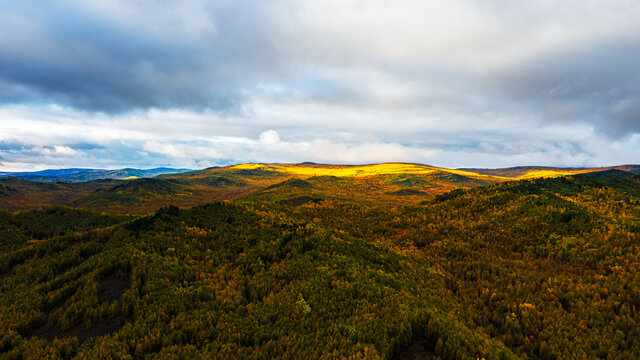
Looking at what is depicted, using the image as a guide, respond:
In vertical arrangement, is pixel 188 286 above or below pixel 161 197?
above

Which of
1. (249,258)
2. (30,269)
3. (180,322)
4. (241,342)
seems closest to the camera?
(241,342)

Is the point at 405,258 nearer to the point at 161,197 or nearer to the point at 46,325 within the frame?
the point at 46,325

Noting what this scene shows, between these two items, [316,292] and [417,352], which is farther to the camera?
[316,292]

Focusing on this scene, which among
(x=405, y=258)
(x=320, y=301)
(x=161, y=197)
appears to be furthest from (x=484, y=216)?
(x=161, y=197)

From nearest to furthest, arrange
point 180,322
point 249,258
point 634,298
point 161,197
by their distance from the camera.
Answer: point 180,322, point 634,298, point 249,258, point 161,197

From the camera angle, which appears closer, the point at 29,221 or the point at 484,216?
the point at 484,216

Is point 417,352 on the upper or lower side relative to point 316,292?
lower

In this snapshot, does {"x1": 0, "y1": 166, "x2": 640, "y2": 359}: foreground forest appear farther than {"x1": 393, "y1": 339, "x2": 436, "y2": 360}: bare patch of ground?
Yes

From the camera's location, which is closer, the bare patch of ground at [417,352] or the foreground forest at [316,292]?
the bare patch of ground at [417,352]
